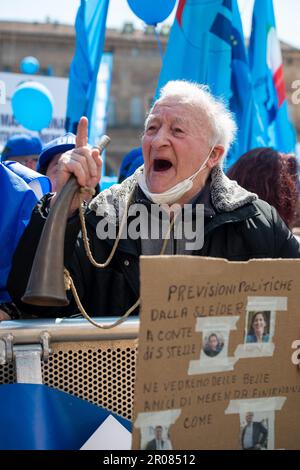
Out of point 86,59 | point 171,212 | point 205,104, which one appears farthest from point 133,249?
point 86,59

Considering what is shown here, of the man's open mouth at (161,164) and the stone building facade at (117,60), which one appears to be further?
the stone building facade at (117,60)

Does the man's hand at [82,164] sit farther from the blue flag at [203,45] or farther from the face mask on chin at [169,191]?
the blue flag at [203,45]

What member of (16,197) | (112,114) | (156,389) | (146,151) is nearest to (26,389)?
(156,389)

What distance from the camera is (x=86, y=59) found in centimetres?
575

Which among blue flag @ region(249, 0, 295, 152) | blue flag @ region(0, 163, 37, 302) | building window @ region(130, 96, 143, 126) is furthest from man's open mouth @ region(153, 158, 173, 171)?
building window @ region(130, 96, 143, 126)

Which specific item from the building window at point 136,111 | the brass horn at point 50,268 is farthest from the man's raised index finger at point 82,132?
the building window at point 136,111

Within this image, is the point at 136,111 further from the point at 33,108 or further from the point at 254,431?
the point at 254,431

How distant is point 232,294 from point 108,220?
0.94 meters

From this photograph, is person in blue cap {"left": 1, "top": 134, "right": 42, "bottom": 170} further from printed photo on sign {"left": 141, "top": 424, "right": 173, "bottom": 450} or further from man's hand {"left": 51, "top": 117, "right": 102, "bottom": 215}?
printed photo on sign {"left": 141, "top": 424, "right": 173, "bottom": 450}

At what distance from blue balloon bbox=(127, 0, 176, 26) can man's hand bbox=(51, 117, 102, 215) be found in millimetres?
3030

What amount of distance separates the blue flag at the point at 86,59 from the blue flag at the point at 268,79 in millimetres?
1325

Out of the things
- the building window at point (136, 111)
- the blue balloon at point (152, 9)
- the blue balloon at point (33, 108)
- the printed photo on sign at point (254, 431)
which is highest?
the building window at point (136, 111)

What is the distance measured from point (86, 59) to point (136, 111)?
4587 centimetres

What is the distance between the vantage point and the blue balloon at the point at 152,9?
491cm
